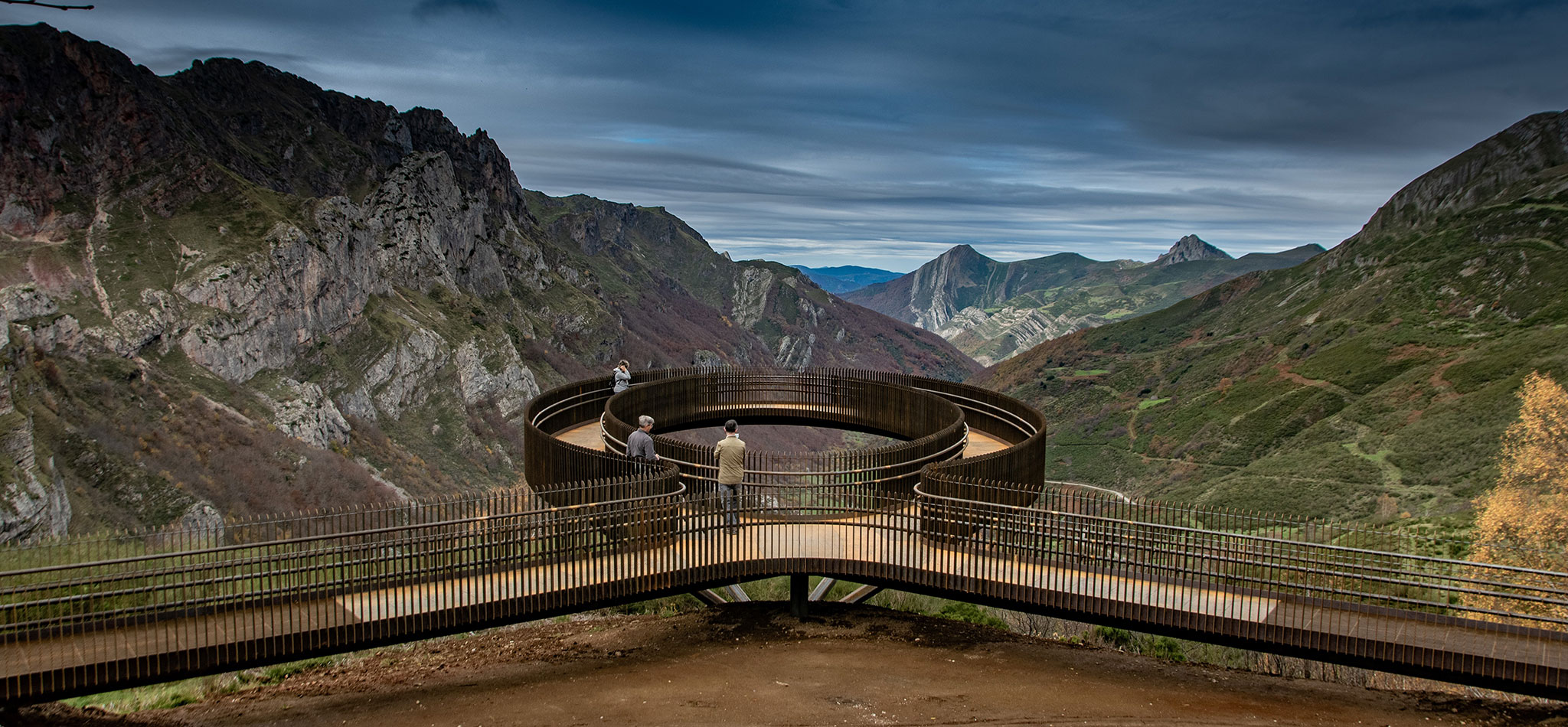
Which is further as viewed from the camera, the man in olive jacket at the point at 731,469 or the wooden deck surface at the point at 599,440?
the wooden deck surface at the point at 599,440

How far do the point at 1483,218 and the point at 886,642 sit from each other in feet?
539

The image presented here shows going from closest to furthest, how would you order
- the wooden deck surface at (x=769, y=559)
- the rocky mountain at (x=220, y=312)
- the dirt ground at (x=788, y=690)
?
1. the wooden deck surface at (x=769, y=559)
2. the dirt ground at (x=788, y=690)
3. the rocky mountain at (x=220, y=312)

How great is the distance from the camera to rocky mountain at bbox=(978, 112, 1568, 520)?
7569cm

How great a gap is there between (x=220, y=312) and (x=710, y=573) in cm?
11414

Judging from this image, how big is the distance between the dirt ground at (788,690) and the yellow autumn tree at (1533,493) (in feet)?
29.6

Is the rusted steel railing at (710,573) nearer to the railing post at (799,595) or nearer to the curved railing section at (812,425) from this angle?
the curved railing section at (812,425)

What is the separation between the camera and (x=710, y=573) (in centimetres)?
1433

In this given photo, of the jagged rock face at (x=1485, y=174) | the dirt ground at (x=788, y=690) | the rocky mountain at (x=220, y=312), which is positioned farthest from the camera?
the jagged rock face at (x=1485, y=174)

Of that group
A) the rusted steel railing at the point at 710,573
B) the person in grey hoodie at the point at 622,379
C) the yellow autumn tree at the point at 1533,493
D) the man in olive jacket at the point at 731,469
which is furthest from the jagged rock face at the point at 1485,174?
the man in olive jacket at the point at 731,469

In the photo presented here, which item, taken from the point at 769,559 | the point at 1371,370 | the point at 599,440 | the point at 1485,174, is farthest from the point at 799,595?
the point at 1485,174

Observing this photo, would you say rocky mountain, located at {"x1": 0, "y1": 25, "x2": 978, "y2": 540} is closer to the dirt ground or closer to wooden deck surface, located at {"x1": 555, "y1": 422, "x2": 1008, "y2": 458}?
wooden deck surface, located at {"x1": 555, "y1": 422, "x2": 1008, "y2": 458}

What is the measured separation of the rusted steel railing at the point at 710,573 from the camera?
36.5ft

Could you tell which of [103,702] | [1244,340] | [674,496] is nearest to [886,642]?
[674,496]

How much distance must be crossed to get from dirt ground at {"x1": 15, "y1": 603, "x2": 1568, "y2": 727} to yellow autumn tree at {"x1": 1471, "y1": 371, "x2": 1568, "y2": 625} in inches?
355
